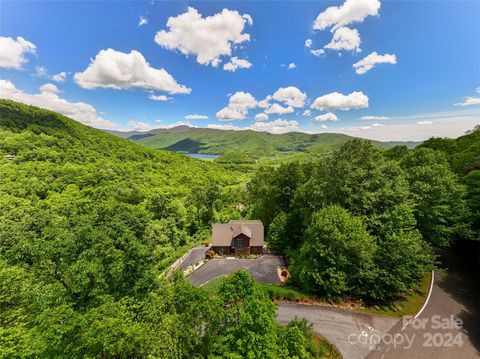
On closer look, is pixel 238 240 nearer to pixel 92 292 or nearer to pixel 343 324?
pixel 343 324

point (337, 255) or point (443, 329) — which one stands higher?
point (337, 255)

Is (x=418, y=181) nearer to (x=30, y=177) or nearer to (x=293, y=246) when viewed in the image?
(x=293, y=246)

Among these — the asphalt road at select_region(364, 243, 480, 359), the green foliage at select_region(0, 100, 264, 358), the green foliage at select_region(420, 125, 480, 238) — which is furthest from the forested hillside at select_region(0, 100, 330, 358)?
the green foliage at select_region(420, 125, 480, 238)

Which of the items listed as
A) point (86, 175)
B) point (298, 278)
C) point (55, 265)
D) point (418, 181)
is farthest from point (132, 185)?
point (418, 181)

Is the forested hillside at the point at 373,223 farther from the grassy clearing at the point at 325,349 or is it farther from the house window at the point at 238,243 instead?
the house window at the point at 238,243

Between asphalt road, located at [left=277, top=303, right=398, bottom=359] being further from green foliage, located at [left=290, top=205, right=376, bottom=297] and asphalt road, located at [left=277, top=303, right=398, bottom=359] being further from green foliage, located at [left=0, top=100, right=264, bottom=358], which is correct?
green foliage, located at [left=0, top=100, right=264, bottom=358]

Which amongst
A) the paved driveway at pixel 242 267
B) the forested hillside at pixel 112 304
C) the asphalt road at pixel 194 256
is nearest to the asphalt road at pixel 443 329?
the forested hillside at pixel 112 304

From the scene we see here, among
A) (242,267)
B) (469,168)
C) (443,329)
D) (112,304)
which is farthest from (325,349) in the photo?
(469,168)
